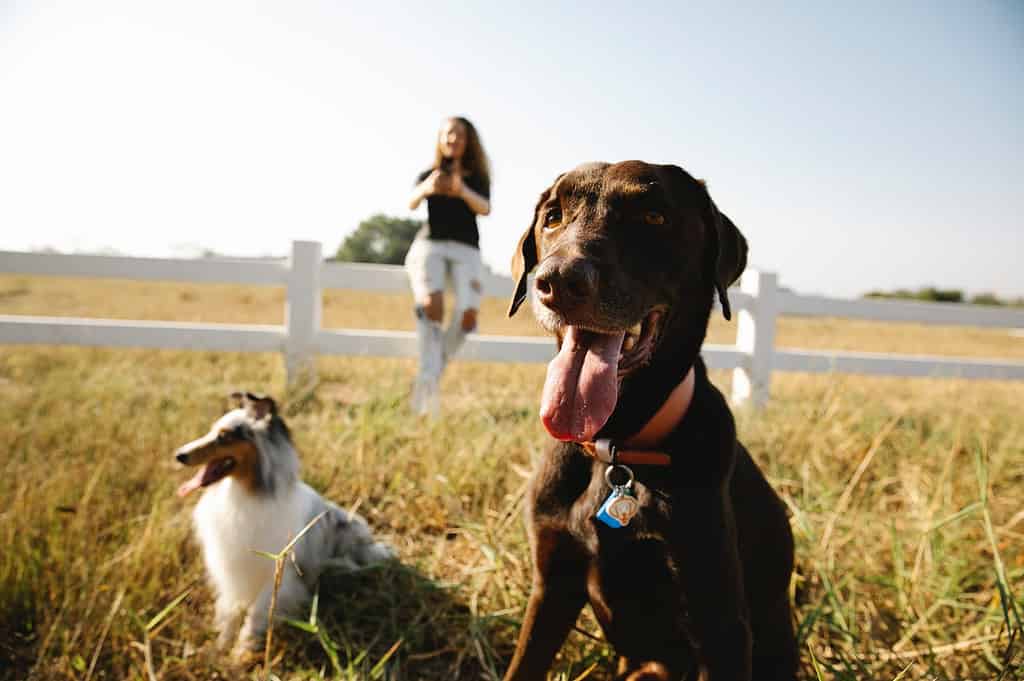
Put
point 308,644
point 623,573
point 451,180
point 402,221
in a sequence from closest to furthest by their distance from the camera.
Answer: point 623,573 → point 308,644 → point 451,180 → point 402,221

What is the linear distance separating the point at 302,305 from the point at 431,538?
2.79m

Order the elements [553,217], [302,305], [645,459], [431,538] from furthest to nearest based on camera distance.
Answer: [302,305] < [431,538] < [553,217] < [645,459]

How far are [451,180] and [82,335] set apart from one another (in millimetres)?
3037

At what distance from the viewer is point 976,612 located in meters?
2.09

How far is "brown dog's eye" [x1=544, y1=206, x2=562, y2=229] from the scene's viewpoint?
159 cm

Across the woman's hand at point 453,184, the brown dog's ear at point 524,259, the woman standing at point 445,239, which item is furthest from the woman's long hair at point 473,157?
the brown dog's ear at point 524,259

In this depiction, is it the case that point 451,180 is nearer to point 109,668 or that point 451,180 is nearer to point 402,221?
point 109,668

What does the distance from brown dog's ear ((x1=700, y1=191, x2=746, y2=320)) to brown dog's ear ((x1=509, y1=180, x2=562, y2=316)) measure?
440mm

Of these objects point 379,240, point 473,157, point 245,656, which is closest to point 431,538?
point 245,656

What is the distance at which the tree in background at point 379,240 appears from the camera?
36469 mm

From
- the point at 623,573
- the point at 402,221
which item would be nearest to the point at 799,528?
the point at 623,573

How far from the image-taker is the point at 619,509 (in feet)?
4.32

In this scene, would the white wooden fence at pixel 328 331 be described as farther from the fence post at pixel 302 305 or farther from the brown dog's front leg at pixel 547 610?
the brown dog's front leg at pixel 547 610

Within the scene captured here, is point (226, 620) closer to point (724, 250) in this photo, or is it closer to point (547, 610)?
point (547, 610)
